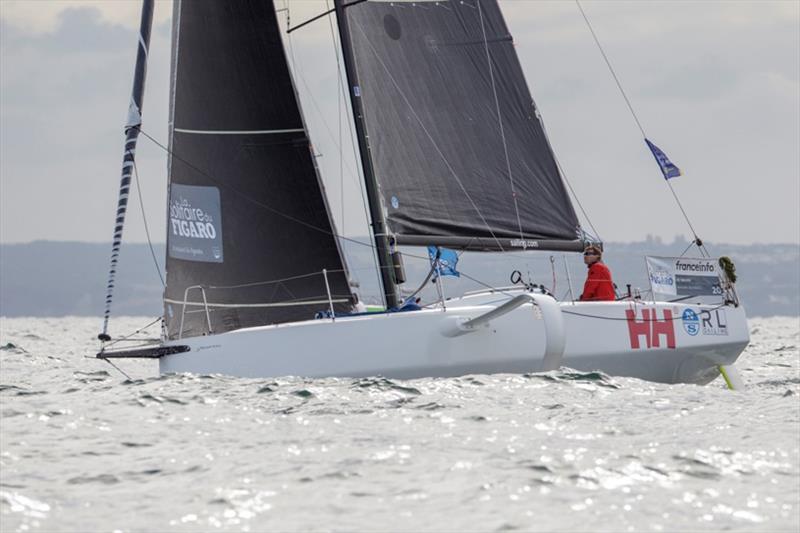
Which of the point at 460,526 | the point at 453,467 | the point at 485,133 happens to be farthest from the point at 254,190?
the point at 460,526

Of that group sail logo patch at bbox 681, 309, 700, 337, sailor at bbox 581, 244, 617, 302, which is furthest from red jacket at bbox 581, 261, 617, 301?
sail logo patch at bbox 681, 309, 700, 337

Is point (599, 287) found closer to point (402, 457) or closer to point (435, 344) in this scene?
point (435, 344)

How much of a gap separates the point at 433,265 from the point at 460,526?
7.38 meters

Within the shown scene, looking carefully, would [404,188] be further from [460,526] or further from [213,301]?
[460,526]

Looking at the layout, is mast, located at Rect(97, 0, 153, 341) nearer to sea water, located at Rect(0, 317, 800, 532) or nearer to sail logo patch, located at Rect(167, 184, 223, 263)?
sail logo patch, located at Rect(167, 184, 223, 263)

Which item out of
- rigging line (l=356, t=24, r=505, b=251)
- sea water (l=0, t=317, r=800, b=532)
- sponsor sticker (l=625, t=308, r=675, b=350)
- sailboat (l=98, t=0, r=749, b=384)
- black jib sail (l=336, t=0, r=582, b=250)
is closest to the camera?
sea water (l=0, t=317, r=800, b=532)

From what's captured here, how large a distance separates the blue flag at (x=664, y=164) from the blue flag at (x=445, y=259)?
9.26 ft

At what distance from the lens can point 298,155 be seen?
14.9 m

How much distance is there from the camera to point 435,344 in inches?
504

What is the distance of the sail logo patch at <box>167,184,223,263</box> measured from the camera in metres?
14.8

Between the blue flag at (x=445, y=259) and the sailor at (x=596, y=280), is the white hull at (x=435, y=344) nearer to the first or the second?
the sailor at (x=596, y=280)

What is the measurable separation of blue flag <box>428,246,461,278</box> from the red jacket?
146cm

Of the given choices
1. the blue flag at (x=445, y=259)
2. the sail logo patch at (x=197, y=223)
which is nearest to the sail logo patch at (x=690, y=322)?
the blue flag at (x=445, y=259)

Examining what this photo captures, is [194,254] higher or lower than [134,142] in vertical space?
lower
